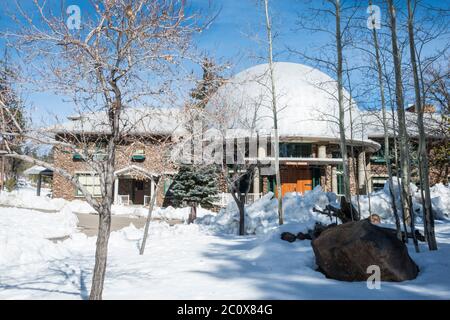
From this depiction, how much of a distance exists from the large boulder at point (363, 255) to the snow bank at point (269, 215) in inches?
277

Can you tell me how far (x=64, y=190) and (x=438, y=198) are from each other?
24614mm

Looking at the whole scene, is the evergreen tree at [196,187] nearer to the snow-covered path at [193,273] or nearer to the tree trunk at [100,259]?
the snow-covered path at [193,273]

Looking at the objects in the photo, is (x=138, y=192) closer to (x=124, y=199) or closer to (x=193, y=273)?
(x=124, y=199)

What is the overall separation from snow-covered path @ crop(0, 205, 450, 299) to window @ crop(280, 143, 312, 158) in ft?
49.6

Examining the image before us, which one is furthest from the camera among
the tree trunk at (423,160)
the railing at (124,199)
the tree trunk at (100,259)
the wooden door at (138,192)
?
the wooden door at (138,192)

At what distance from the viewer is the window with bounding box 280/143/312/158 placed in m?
24.8

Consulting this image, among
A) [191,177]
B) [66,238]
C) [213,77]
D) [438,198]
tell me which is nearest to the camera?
[213,77]

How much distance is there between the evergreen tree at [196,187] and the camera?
22.3 meters

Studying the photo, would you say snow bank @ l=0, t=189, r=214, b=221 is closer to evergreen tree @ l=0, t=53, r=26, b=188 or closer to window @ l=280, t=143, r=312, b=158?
window @ l=280, t=143, r=312, b=158

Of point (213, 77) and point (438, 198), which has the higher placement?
point (213, 77)

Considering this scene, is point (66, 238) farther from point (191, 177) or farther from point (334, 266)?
point (191, 177)

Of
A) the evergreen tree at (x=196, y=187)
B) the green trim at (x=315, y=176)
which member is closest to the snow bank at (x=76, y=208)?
the evergreen tree at (x=196, y=187)
